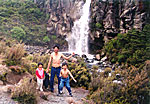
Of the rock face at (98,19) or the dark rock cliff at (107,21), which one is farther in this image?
the dark rock cliff at (107,21)

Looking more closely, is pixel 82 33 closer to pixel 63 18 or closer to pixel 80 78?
pixel 63 18

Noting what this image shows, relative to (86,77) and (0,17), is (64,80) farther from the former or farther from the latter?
(0,17)

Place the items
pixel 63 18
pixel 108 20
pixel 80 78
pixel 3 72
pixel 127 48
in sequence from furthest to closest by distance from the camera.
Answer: pixel 63 18 < pixel 108 20 < pixel 127 48 < pixel 80 78 < pixel 3 72

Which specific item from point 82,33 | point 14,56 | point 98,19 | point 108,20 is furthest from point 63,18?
point 14,56

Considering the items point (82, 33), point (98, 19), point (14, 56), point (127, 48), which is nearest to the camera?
point (14, 56)

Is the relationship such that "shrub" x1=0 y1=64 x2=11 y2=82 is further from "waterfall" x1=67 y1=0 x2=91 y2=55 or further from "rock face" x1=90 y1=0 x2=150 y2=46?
"waterfall" x1=67 y1=0 x2=91 y2=55

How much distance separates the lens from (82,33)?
71.6 feet

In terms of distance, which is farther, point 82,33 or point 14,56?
point 82,33

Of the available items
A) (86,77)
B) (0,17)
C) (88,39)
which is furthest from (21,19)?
(86,77)

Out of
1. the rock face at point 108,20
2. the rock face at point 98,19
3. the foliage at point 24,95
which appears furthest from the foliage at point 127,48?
the foliage at point 24,95

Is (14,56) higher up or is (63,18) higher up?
(63,18)

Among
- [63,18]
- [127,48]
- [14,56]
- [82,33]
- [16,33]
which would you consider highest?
[63,18]

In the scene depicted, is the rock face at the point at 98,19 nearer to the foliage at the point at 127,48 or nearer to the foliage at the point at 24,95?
the foliage at the point at 127,48

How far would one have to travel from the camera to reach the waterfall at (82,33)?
21.3 meters
